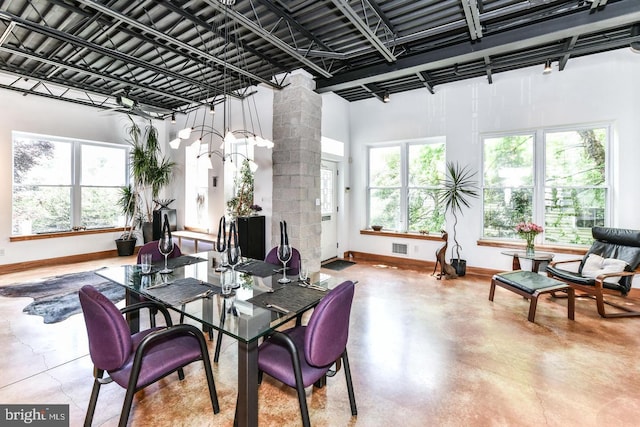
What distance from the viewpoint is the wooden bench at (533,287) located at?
126 inches

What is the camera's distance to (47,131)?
5.34m

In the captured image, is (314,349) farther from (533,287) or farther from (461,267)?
(461,267)

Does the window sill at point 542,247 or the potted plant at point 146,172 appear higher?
the potted plant at point 146,172

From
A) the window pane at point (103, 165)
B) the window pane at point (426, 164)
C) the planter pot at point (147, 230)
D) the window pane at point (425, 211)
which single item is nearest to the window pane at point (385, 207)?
the window pane at point (425, 211)

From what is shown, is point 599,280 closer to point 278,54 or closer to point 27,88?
point 278,54

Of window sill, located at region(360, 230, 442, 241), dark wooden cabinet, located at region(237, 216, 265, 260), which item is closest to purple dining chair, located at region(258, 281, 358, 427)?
dark wooden cabinet, located at region(237, 216, 265, 260)

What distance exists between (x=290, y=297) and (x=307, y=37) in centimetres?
315

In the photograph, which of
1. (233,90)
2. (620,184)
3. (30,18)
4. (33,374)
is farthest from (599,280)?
(30,18)

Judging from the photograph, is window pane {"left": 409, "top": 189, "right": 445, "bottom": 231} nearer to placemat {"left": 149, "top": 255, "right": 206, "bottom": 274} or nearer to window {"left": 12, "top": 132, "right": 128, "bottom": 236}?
placemat {"left": 149, "top": 255, "right": 206, "bottom": 274}

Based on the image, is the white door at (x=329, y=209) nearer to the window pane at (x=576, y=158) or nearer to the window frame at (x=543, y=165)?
the window frame at (x=543, y=165)

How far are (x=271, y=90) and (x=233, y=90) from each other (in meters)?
0.87

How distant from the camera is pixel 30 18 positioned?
11.1ft

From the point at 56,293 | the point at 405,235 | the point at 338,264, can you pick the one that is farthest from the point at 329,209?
the point at 56,293

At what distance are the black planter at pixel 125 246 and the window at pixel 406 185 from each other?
5.12 m
